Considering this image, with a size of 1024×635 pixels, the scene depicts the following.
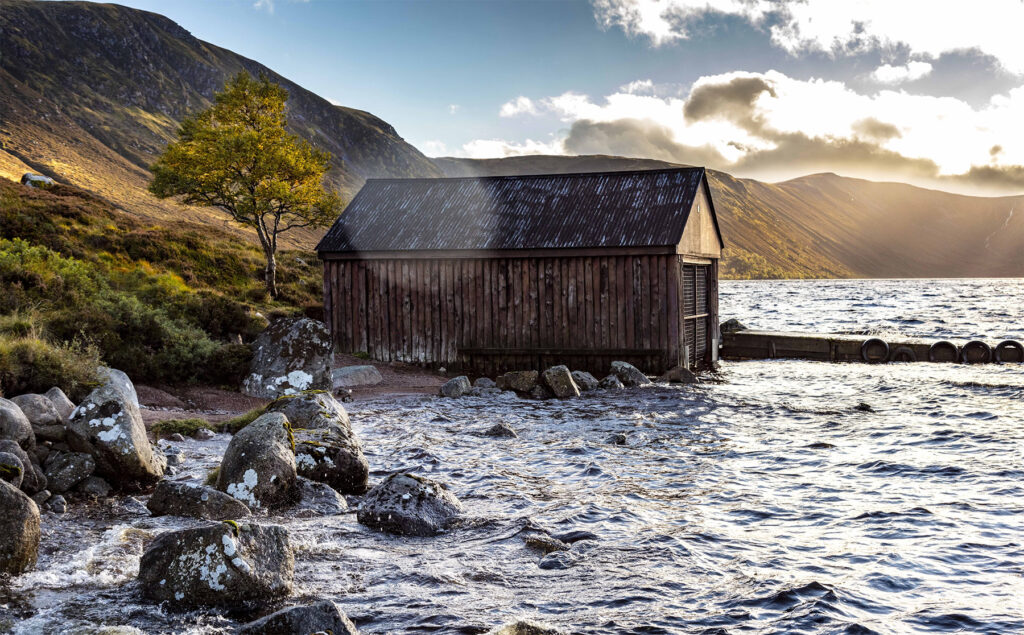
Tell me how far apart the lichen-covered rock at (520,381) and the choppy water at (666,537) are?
3460 millimetres

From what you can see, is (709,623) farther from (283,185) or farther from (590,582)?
(283,185)

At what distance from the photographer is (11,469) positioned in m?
8.02

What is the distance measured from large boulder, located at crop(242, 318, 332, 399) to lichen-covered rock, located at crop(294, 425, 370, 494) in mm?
6810

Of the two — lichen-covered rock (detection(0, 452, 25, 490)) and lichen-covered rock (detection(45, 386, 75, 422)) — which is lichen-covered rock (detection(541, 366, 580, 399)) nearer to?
lichen-covered rock (detection(45, 386, 75, 422))

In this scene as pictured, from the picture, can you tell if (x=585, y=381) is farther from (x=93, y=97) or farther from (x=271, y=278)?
(x=93, y=97)

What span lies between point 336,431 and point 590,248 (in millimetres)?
11583

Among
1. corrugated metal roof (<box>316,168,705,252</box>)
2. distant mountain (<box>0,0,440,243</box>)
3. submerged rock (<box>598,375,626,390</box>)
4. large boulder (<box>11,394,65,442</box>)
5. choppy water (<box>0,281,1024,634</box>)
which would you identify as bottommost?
choppy water (<box>0,281,1024,634</box>)

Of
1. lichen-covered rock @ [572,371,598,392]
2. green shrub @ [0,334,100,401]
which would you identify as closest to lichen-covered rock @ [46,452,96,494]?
green shrub @ [0,334,100,401]

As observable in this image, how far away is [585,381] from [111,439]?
490 inches

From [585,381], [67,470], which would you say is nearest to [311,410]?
[67,470]

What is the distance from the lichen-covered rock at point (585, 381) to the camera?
19516 mm

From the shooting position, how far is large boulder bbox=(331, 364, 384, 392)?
1939 centimetres

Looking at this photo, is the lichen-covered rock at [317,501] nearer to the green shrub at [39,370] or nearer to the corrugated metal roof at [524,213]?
the green shrub at [39,370]

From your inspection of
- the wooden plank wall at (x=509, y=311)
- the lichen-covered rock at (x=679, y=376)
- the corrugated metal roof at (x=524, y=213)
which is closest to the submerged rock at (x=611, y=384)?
the wooden plank wall at (x=509, y=311)
